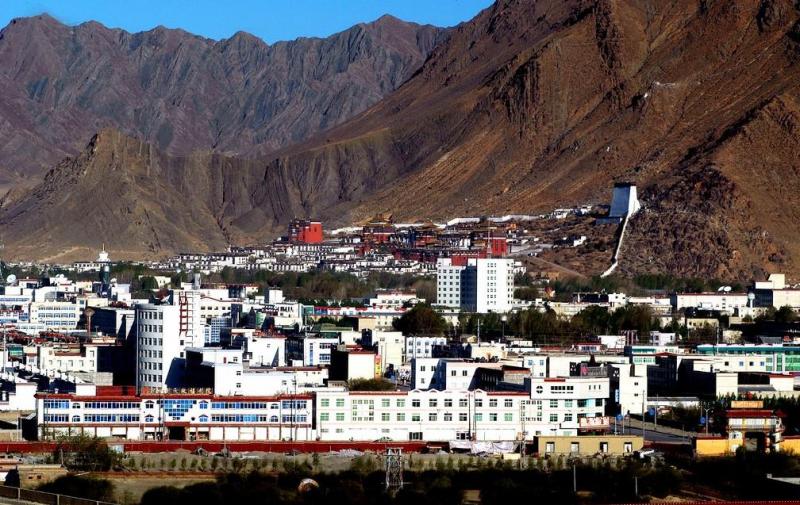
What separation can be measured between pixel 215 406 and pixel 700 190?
11849 centimetres

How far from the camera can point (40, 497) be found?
2162 inches

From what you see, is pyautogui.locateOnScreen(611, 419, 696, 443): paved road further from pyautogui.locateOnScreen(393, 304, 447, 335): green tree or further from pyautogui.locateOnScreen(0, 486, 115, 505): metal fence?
pyautogui.locateOnScreen(393, 304, 447, 335): green tree

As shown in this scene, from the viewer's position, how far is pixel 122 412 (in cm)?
6606

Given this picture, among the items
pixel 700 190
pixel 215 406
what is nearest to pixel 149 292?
pixel 700 190

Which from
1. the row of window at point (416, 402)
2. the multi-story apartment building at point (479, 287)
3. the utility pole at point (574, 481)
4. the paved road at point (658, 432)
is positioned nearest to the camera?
the utility pole at point (574, 481)

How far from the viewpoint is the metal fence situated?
54.4m

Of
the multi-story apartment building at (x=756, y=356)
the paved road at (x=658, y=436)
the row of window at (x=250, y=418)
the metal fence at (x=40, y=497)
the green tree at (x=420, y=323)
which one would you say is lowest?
the metal fence at (x=40, y=497)

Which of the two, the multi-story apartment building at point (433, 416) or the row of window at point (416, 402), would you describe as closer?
the multi-story apartment building at point (433, 416)

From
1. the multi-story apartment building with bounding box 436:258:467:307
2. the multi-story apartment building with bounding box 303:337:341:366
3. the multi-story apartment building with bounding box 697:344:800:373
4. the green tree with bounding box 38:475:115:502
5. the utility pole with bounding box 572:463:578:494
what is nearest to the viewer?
the green tree with bounding box 38:475:115:502

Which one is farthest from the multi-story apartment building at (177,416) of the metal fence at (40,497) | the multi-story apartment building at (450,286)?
the multi-story apartment building at (450,286)

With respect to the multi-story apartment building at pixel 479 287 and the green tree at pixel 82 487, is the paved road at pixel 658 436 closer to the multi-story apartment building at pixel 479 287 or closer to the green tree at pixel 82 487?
the green tree at pixel 82 487

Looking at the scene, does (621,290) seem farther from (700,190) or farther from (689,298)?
(700,190)

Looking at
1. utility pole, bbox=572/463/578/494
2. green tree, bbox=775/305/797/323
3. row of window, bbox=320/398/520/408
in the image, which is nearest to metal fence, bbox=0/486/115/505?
utility pole, bbox=572/463/578/494

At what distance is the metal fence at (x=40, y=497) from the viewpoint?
178ft
